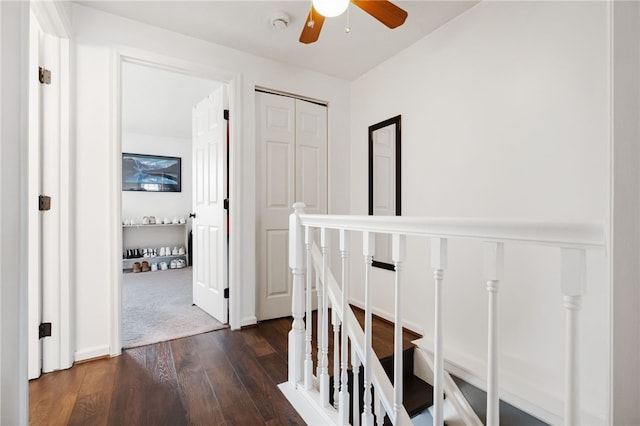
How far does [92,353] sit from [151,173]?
13.6ft

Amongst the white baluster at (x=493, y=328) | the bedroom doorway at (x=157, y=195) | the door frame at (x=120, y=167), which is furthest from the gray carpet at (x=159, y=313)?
the white baluster at (x=493, y=328)

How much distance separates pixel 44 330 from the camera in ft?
6.15

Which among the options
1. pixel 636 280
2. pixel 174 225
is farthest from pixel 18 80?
pixel 174 225

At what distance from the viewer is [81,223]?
2031mm

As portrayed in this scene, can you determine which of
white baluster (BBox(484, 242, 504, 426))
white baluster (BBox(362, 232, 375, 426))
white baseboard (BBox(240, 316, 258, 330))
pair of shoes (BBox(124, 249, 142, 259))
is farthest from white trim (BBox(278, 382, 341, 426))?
pair of shoes (BBox(124, 249, 142, 259))

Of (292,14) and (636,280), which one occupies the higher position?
(292,14)

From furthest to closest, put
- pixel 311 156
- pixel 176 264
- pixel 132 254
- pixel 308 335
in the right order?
1. pixel 176 264
2. pixel 132 254
3. pixel 311 156
4. pixel 308 335

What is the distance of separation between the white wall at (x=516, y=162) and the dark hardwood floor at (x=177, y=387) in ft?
2.52

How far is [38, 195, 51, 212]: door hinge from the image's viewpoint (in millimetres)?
1845

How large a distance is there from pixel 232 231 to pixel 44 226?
1208mm

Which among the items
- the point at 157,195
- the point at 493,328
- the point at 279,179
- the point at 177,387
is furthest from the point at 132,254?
the point at 493,328

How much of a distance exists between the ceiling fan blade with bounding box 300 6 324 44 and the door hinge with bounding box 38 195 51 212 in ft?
6.15

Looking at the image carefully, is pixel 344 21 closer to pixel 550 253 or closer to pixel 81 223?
pixel 550 253

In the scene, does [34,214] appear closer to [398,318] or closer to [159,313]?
[159,313]
